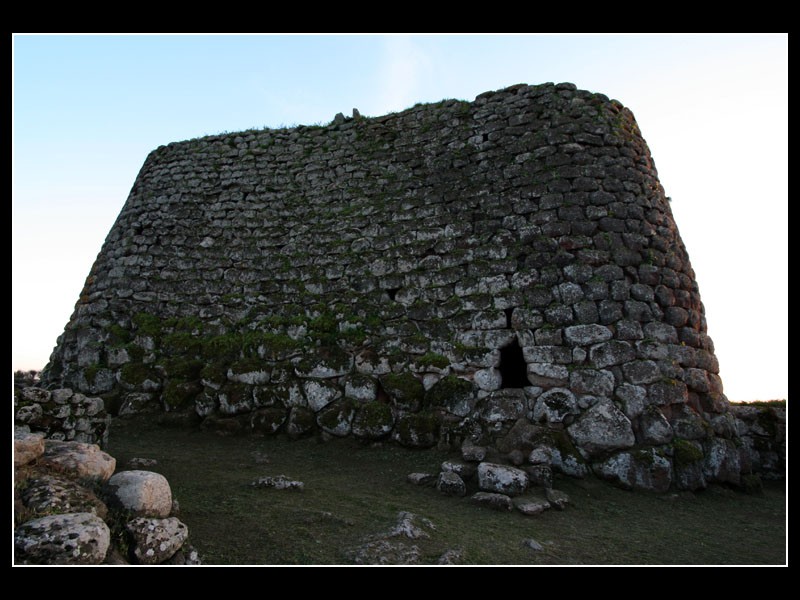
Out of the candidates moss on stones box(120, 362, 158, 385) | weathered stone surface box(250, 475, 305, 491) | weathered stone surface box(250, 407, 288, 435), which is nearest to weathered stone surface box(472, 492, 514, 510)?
weathered stone surface box(250, 475, 305, 491)

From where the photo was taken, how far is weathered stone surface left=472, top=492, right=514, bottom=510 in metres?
5.86

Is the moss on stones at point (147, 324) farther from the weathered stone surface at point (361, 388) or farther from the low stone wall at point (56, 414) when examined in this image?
the weathered stone surface at point (361, 388)

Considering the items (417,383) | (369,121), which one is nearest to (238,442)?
(417,383)

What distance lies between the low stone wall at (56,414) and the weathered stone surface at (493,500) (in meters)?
4.52

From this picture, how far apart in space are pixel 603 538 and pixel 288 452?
4.37 metres

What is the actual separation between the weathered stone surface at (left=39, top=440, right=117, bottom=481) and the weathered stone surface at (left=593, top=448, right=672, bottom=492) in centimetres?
540

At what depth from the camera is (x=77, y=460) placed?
14.7 feet

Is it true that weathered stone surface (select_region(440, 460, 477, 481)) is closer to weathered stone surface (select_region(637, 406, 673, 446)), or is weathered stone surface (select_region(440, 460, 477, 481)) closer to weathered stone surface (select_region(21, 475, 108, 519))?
weathered stone surface (select_region(637, 406, 673, 446))

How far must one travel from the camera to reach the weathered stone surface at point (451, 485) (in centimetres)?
625

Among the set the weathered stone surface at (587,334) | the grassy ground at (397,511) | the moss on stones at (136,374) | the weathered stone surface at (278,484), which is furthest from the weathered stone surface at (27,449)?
the weathered stone surface at (587,334)

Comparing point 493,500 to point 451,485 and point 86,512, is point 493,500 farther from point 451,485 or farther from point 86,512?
point 86,512

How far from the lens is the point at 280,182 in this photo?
10977 millimetres

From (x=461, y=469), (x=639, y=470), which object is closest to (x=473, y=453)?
(x=461, y=469)

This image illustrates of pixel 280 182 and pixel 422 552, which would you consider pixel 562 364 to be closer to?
pixel 422 552
